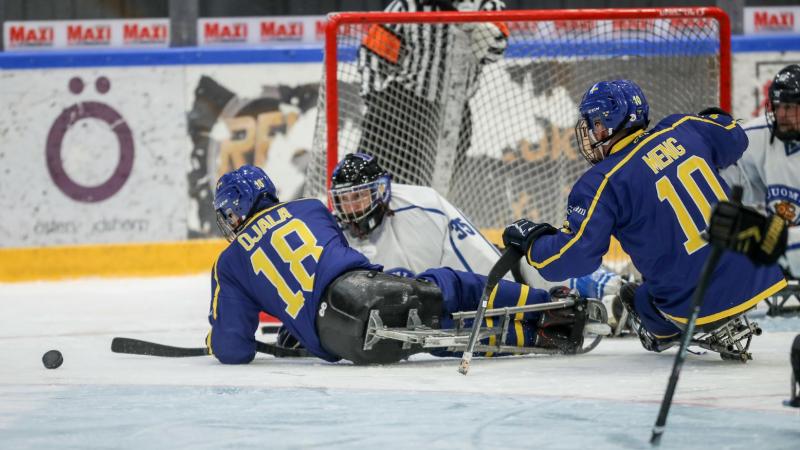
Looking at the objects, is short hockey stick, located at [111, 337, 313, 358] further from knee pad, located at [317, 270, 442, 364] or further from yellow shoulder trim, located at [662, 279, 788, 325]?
yellow shoulder trim, located at [662, 279, 788, 325]

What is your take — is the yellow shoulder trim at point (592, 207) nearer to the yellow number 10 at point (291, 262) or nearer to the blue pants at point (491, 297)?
the blue pants at point (491, 297)

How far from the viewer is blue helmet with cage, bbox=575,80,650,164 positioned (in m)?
3.66

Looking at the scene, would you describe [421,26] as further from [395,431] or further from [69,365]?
[395,431]

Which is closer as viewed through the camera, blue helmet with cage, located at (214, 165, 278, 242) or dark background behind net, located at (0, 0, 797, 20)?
blue helmet with cage, located at (214, 165, 278, 242)

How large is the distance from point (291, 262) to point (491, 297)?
64 centimetres

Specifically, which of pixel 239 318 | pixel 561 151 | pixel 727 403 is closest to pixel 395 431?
pixel 727 403

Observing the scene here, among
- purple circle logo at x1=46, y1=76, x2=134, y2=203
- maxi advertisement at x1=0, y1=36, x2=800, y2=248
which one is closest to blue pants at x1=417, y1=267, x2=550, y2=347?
maxi advertisement at x1=0, y1=36, x2=800, y2=248

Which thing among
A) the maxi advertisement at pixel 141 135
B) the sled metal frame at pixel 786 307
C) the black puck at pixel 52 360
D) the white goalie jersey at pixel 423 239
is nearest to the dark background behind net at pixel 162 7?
the maxi advertisement at pixel 141 135

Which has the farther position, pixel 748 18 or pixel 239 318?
pixel 748 18

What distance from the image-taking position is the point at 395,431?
2.78 m

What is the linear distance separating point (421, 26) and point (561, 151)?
1.13 m

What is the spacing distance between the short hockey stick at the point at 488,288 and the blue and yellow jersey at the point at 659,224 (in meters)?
0.08

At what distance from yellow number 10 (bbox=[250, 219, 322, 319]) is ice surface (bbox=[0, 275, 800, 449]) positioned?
221mm

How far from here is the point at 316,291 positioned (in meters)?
3.93
